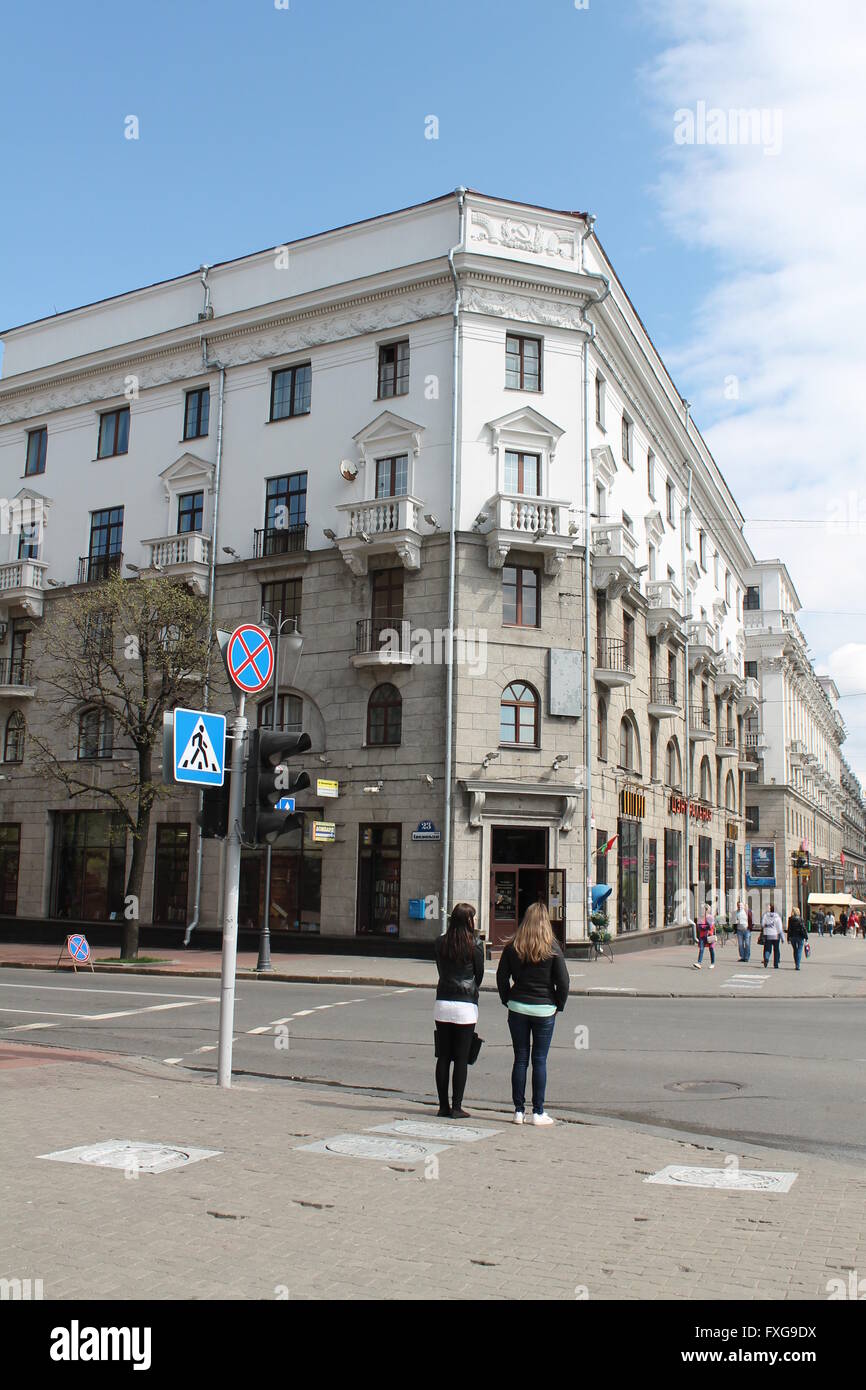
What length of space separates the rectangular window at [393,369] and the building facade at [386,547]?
8 centimetres

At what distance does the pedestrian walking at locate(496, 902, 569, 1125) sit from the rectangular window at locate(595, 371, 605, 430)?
2610 centimetres

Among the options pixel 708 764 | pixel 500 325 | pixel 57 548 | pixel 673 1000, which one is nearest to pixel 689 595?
pixel 708 764

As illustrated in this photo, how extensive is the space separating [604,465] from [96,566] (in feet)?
52.0

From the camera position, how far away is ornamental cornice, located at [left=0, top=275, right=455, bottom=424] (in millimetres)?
30938

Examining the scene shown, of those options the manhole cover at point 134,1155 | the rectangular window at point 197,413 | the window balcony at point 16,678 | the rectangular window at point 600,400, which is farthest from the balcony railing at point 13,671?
the manhole cover at point 134,1155

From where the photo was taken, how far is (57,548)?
A: 121 feet

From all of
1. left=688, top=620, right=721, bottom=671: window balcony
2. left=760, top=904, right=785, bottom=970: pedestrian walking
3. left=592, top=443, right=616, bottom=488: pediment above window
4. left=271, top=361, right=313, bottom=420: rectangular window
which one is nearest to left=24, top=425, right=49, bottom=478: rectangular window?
left=271, top=361, right=313, bottom=420: rectangular window

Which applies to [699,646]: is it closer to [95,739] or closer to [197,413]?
[197,413]

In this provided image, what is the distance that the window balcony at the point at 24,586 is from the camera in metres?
36.1

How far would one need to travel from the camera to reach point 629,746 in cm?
3503

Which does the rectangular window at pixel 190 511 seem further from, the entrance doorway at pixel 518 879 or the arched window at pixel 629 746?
the arched window at pixel 629 746

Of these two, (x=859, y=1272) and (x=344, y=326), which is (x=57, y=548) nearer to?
(x=344, y=326)

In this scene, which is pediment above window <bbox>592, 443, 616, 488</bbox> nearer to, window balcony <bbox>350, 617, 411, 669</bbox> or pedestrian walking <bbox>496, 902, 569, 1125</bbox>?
window balcony <bbox>350, 617, 411, 669</bbox>
